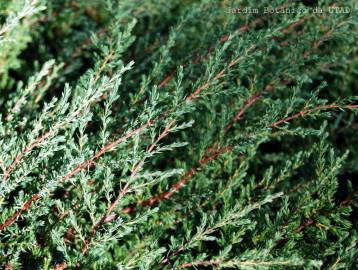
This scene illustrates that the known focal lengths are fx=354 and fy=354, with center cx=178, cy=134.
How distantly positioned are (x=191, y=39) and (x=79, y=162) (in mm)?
1702

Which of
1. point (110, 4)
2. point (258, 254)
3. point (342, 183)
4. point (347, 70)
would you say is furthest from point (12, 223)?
point (347, 70)

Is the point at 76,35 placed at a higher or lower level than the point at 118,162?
higher

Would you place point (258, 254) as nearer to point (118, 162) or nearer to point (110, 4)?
point (118, 162)

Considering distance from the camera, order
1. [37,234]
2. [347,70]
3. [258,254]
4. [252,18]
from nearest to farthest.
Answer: [258,254] < [37,234] < [252,18] < [347,70]

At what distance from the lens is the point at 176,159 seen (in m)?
1.92

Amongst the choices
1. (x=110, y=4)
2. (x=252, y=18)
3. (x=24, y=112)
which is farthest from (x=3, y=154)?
(x=252, y=18)

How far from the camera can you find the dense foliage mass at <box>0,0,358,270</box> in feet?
4.53

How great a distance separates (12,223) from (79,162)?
0.38 m

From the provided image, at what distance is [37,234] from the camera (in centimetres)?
161

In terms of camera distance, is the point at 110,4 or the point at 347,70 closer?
the point at 110,4

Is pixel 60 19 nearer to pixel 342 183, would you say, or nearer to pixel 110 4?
pixel 110 4

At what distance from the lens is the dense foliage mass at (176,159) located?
138 centimetres

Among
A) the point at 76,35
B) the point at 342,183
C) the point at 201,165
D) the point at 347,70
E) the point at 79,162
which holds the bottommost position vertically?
the point at 342,183

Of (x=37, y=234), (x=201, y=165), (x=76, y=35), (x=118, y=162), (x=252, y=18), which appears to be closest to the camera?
(x=118, y=162)
